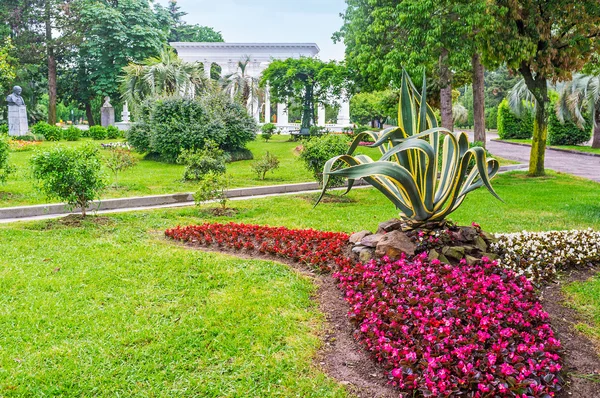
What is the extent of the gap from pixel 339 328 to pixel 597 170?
17.6 meters

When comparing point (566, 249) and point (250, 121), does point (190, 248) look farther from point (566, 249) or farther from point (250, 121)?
point (250, 121)

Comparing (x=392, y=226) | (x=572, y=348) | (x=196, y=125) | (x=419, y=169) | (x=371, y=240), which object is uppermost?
(x=196, y=125)

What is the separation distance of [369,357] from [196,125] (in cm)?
1454

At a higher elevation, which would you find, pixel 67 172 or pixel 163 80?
pixel 163 80

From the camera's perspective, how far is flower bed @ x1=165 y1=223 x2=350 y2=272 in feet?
20.5

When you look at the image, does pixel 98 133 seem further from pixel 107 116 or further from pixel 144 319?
pixel 144 319

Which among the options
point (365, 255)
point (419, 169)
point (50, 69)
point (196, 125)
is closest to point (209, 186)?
point (365, 255)

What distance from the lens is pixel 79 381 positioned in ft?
11.5

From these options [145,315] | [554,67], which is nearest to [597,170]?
[554,67]

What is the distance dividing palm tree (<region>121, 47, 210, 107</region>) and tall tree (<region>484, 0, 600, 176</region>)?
14.8m

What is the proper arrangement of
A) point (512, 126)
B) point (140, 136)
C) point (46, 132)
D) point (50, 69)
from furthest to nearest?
point (50, 69) < point (512, 126) < point (46, 132) < point (140, 136)

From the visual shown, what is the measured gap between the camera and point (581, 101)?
2727cm

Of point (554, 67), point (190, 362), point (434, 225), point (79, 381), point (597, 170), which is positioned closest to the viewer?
point (79, 381)

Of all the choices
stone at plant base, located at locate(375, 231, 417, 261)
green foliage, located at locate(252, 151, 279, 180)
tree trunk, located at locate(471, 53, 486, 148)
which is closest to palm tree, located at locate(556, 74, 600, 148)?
tree trunk, located at locate(471, 53, 486, 148)
